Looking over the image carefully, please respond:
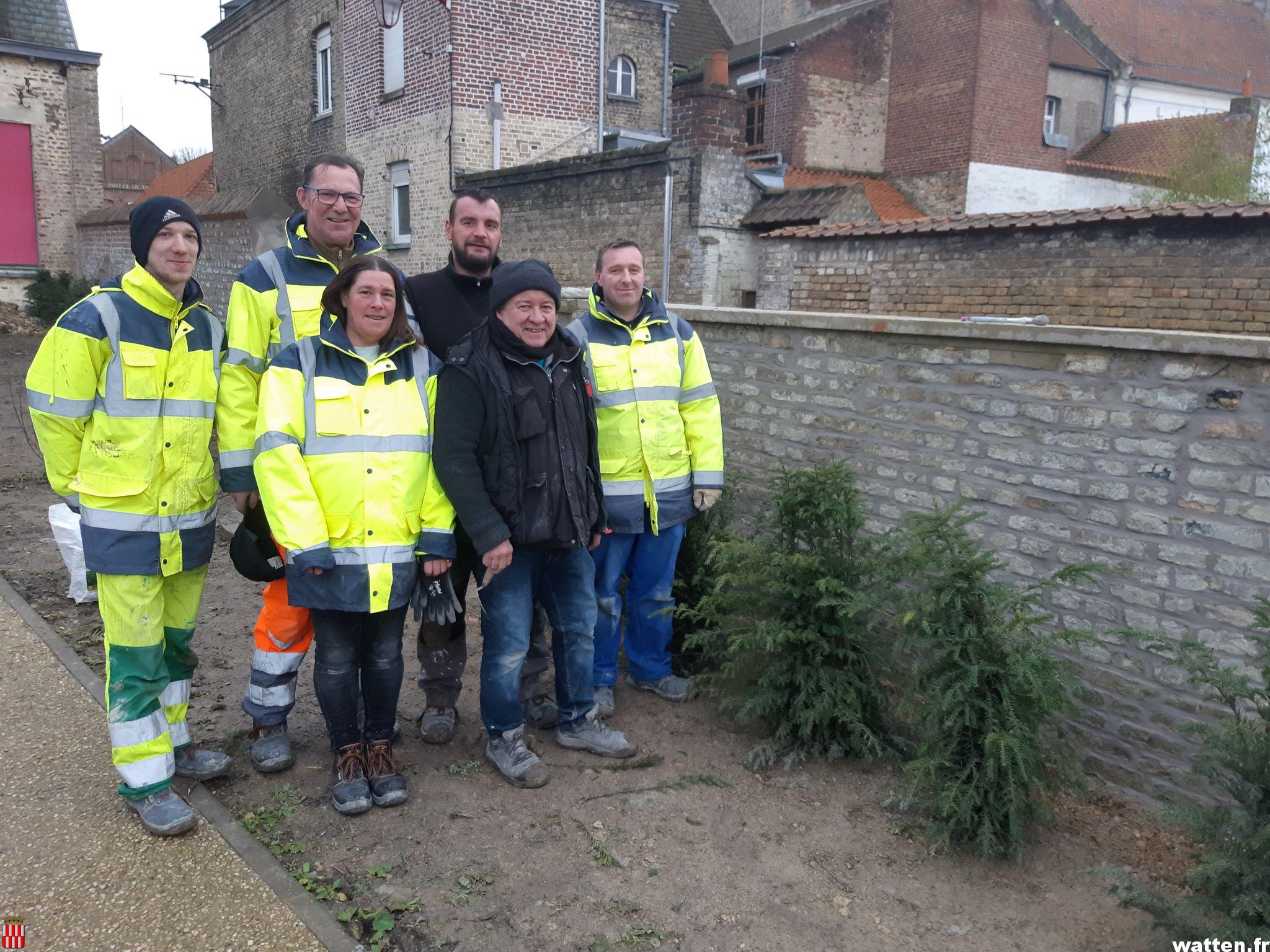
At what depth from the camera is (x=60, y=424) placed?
10.5 feet

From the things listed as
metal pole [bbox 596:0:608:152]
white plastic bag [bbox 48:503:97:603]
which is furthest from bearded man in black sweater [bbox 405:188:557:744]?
metal pole [bbox 596:0:608:152]

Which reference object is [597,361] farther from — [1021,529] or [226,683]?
[226,683]

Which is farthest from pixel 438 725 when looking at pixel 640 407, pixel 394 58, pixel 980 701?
pixel 394 58

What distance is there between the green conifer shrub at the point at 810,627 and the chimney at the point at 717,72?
8581 mm

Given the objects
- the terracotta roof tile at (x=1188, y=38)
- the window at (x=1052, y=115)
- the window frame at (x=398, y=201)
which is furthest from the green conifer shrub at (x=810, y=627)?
the terracotta roof tile at (x=1188, y=38)

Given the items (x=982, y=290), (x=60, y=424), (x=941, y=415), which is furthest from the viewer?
(x=982, y=290)

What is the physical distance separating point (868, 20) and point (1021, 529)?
2165 cm

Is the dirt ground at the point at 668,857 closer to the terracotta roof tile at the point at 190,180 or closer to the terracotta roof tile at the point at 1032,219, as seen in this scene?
the terracotta roof tile at the point at 1032,219

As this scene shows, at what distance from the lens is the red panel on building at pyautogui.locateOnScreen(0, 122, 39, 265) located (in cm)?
2089

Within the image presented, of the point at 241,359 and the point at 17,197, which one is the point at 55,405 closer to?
the point at 241,359

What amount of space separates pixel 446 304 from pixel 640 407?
0.93m

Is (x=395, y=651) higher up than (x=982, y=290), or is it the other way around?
(x=982, y=290)

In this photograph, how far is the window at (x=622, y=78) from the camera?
1956 centimetres

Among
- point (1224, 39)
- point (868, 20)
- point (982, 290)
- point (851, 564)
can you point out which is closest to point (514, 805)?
point (851, 564)
